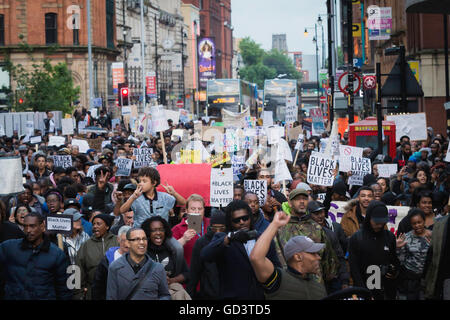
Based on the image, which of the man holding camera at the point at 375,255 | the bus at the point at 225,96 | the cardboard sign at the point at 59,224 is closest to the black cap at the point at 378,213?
the man holding camera at the point at 375,255

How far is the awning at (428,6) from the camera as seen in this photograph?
17.1 meters

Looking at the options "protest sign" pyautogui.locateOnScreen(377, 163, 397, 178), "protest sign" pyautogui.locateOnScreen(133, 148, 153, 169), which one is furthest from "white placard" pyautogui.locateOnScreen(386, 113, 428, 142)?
"protest sign" pyautogui.locateOnScreen(133, 148, 153, 169)

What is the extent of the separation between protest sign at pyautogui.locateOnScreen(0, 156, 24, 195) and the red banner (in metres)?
2.03

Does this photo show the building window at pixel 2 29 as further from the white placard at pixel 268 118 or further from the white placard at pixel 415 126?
the white placard at pixel 415 126

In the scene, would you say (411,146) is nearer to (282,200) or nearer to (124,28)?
(282,200)

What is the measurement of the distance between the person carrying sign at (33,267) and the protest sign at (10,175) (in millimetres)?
3400

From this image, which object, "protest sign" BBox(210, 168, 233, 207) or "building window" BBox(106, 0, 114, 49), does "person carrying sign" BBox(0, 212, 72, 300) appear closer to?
"protest sign" BBox(210, 168, 233, 207)

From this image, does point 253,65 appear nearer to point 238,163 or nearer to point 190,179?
point 238,163

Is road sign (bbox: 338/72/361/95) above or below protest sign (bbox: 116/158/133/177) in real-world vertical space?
above

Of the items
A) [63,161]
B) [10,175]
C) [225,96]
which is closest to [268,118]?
[63,161]

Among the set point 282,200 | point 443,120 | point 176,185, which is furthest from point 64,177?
point 443,120

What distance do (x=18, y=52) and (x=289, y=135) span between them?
37684 mm

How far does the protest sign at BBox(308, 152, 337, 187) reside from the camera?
13211mm

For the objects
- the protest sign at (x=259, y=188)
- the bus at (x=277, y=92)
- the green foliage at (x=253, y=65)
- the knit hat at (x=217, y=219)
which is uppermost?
the green foliage at (x=253, y=65)
